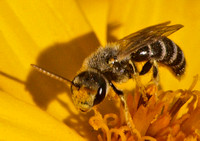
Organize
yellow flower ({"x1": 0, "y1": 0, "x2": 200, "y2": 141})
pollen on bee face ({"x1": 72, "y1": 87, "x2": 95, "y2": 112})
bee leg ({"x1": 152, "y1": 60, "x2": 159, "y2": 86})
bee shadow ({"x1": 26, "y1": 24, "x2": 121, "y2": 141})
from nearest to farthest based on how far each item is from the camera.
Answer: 1. pollen on bee face ({"x1": 72, "y1": 87, "x2": 95, "y2": 112})
2. yellow flower ({"x1": 0, "y1": 0, "x2": 200, "y2": 141})
3. bee leg ({"x1": 152, "y1": 60, "x2": 159, "y2": 86})
4. bee shadow ({"x1": 26, "y1": 24, "x2": 121, "y2": 141})

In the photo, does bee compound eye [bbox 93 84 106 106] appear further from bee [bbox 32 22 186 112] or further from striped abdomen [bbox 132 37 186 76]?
striped abdomen [bbox 132 37 186 76]

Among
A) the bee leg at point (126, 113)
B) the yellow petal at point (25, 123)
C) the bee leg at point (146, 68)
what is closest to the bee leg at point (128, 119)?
the bee leg at point (126, 113)

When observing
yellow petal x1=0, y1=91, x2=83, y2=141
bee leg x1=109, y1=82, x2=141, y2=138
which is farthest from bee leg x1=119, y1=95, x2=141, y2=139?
yellow petal x1=0, y1=91, x2=83, y2=141

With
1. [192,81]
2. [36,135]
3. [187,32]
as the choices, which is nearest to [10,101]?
[36,135]

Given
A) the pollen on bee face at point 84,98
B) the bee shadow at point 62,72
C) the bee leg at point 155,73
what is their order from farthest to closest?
the bee shadow at point 62,72 → the bee leg at point 155,73 → the pollen on bee face at point 84,98

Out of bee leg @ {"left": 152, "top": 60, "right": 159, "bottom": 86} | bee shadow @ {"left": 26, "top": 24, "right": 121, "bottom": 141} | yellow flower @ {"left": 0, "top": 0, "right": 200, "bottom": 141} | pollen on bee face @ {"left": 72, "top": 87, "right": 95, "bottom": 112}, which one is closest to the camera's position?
pollen on bee face @ {"left": 72, "top": 87, "right": 95, "bottom": 112}

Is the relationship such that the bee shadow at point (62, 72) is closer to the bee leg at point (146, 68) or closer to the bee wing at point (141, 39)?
the bee leg at point (146, 68)

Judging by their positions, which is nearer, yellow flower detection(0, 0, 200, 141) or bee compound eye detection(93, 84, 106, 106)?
bee compound eye detection(93, 84, 106, 106)

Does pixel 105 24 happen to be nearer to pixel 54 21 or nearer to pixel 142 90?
pixel 54 21
